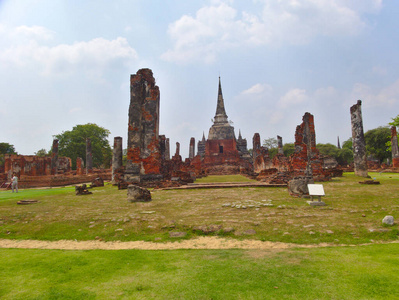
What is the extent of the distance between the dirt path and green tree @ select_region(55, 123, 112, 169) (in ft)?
128

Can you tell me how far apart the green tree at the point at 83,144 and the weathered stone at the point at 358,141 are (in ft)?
121

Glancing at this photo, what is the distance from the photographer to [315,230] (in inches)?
175

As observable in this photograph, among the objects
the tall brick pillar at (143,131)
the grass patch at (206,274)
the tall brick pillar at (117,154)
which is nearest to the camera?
the grass patch at (206,274)

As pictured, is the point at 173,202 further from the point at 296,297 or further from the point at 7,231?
the point at 296,297

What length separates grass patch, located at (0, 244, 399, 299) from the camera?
7.93 feet

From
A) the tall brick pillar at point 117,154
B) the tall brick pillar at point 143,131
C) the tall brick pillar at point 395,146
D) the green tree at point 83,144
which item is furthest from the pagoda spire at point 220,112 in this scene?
the tall brick pillar at point 143,131

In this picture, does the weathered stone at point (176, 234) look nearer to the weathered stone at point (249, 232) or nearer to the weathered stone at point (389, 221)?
the weathered stone at point (249, 232)

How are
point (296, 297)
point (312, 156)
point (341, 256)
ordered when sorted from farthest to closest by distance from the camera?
Answer: point (312, 156) < point (341, 256) < point (296, 297)

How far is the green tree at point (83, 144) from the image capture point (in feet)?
133

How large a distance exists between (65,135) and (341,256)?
44.9m

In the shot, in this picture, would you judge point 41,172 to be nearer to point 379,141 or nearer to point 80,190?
point 80,190

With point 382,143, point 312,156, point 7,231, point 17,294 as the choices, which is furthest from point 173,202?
point 382,143

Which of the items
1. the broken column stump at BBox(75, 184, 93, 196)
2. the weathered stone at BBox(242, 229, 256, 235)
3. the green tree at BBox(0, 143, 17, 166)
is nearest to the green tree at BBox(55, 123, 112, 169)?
the green tree at BBox(0, 143, 17, 166)

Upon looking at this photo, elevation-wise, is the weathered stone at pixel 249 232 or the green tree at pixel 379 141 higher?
the green tree at pixel 379 141
